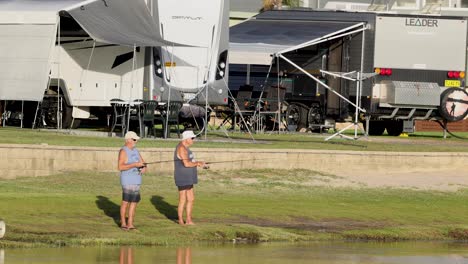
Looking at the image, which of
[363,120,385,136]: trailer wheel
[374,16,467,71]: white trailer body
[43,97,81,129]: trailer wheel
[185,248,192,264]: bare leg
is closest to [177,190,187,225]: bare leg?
[185,248,192,264]: bare leg

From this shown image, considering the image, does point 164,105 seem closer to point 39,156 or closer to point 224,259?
point 39,156

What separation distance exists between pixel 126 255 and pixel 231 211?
455 centimetres

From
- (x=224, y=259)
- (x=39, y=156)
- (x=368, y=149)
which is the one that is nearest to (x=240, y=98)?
(x=368, y=149)

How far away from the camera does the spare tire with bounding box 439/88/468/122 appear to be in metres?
37.8

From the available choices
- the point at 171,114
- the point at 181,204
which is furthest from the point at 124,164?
the point at 171,114

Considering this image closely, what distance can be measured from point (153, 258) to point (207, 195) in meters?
6.68

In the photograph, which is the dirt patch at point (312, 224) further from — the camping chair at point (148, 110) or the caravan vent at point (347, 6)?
the caravan vent at point (347, 6)

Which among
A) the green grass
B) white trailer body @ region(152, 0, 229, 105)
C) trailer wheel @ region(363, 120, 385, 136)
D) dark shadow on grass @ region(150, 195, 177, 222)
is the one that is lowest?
dark shadow on grass @ region(150, 195, 177, 222)

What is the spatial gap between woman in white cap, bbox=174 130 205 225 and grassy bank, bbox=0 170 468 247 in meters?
0.44

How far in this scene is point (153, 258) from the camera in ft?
55.5

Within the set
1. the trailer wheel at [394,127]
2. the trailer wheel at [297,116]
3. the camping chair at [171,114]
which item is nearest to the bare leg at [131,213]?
the camping chair at [171,114]

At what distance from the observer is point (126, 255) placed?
17062 mm

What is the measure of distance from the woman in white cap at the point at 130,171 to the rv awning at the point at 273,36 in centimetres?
1770

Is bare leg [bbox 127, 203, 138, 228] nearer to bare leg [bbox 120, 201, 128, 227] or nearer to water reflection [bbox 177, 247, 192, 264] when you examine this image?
bare leg [bbox 120, 201, 128, 227]
